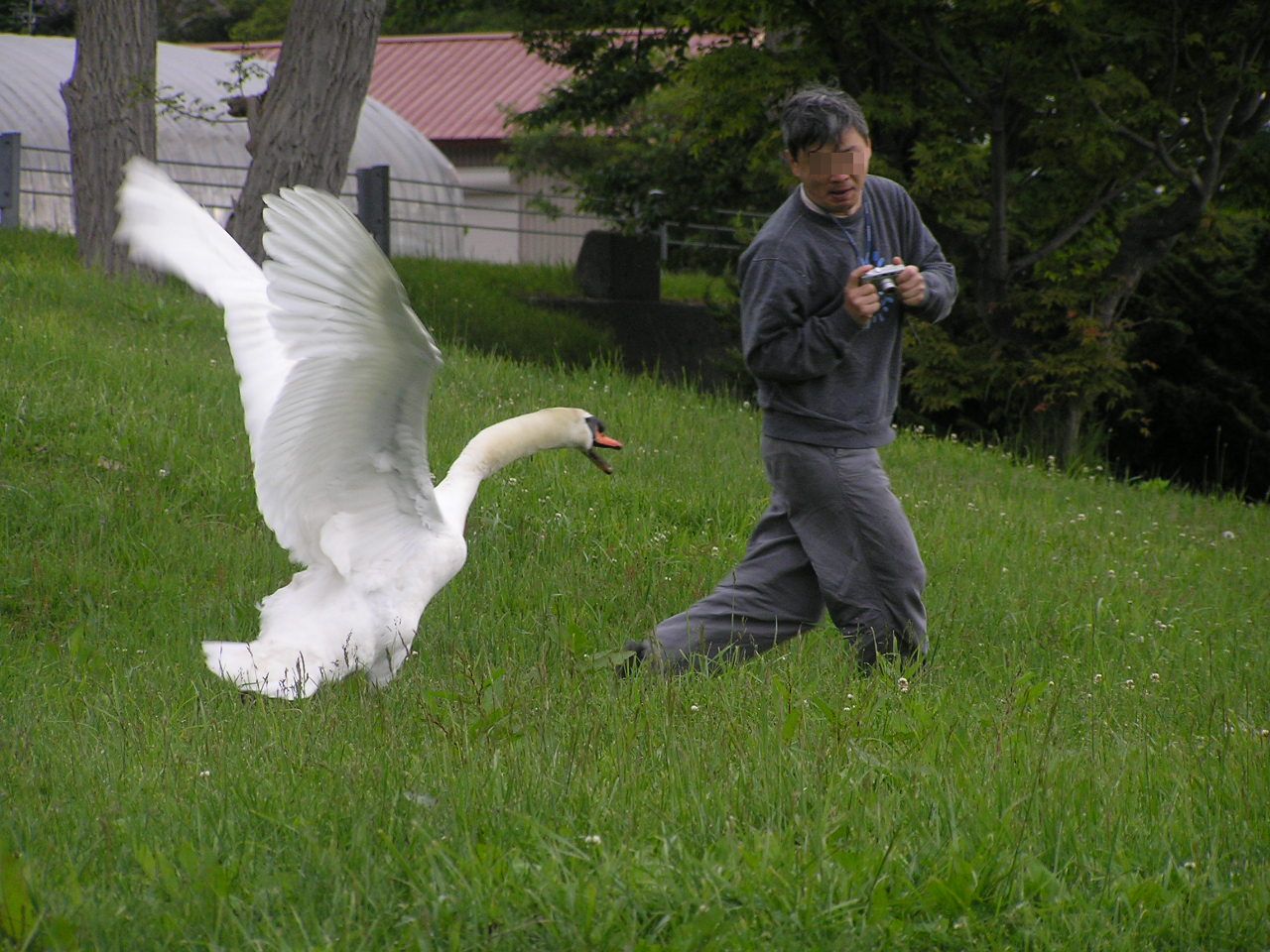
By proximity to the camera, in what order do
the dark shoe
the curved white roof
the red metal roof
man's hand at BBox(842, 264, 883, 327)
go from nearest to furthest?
man's hand at BBox(842, 264, 883, 327) < the dark shoe < the curved white roof < the red metal roof

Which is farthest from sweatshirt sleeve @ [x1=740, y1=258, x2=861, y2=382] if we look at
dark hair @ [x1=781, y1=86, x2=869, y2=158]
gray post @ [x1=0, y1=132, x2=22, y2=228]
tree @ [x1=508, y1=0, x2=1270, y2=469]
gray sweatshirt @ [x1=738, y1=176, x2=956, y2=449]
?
gray post @ [x1=0, y1=132, x2=22, y2=228]

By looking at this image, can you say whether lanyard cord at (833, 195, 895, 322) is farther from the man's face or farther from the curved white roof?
the curved white roof

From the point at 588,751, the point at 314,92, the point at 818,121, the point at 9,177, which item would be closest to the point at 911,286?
the point at 818,121

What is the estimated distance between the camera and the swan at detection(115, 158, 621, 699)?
4.36 m

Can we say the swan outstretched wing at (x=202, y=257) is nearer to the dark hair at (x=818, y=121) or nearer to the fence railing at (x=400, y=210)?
the dark hair at (x=818, y=121)

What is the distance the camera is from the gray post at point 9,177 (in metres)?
16.5

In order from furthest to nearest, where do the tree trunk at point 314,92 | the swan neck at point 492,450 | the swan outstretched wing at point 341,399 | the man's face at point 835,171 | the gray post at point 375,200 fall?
the gray post at point 375,200
the tree trunk at point 314,92
the swan neck at point 492,450
the man's face at point 835,171
the swan outstretched wing at point 341,399

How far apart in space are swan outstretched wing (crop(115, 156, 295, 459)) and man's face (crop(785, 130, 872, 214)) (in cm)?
216

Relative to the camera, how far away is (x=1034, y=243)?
592 inches

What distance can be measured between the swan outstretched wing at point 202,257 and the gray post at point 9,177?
1169 cm

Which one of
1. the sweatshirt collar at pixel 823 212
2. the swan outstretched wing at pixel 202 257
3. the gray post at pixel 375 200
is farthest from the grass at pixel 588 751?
the gray post at pixel 375 200

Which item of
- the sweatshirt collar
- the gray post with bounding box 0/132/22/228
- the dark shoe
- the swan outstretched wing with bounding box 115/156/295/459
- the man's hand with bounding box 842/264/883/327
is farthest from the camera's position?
the gray post with bounding box 0/132/22/228

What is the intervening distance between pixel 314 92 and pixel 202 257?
7.24 m

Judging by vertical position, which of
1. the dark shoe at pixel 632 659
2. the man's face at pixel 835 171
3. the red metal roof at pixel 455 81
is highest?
the red metal roof at pixel 455 81
